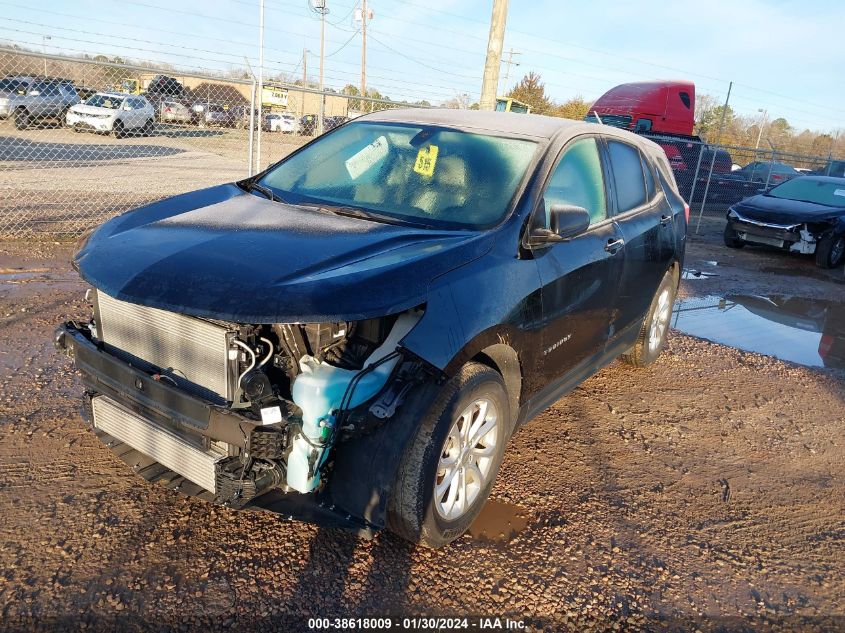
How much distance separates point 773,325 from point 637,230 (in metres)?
4.10

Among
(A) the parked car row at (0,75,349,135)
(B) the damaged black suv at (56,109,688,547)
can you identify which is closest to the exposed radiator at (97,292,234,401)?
(B) the damaged black suv at (56,109,688,547)

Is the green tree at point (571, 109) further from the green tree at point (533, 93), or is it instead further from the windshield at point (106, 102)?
the windshield at point (106, 102)

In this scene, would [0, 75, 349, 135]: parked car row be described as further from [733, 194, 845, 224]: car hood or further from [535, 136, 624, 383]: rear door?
[535, 136, 624, 383]: rear door

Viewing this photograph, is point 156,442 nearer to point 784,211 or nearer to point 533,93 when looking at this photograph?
point 784,211

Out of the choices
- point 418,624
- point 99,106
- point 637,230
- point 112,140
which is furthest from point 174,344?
point 99,106

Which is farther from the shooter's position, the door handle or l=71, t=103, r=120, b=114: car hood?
l=71, t=103, r=120, b=114: car hood

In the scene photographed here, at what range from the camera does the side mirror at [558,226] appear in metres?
3.30

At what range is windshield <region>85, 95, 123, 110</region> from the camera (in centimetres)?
1972

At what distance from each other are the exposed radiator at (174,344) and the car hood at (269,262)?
178 millimetres

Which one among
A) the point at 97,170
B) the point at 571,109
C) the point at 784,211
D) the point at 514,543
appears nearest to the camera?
the point at 514,543

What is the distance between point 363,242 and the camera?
2.93 m

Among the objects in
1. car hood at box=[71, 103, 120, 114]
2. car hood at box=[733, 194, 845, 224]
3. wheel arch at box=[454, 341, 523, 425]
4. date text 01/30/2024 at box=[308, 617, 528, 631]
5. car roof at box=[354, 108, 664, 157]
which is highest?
car roof at box=[354, 108, 664, 157]

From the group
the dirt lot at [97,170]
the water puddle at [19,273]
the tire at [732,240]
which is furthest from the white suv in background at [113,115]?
the tire at [732,240]

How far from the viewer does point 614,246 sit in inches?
160
